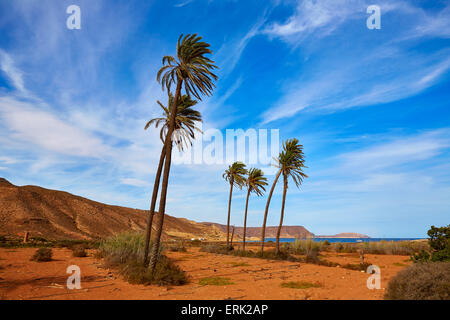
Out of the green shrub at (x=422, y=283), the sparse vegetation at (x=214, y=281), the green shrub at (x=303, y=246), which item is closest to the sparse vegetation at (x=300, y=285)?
the sparse vegetation at (x=214, y=281)

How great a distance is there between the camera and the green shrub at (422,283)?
6.63 metres

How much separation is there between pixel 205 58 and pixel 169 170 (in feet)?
19.1

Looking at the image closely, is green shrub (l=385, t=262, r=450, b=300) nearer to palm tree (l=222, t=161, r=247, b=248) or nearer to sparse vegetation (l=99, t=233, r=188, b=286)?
sparse vegetation (l=99, t=233, r=188, b=286)

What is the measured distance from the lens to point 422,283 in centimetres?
701

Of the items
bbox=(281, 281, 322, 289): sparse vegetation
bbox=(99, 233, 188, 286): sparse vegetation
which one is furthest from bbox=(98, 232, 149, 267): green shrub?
bbox=(281, 281, 322, 289): sparse vegetation

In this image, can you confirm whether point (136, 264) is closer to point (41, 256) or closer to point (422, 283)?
point (41, 256)

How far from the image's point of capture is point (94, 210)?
7306 centimetres

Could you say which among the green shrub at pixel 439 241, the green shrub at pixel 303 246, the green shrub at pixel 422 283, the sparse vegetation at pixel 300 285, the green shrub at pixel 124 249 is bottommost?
the green shrub at pixel 303 246

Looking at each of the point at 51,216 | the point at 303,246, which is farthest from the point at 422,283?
the point at 51,216

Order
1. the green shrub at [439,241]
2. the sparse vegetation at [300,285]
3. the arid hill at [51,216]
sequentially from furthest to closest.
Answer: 1. the arid hill at [51,216]
2. the sparse vegetation at [300,285]
3. the green shrub at [439,241]

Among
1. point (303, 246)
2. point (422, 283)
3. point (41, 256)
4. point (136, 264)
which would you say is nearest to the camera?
point (422, 283)

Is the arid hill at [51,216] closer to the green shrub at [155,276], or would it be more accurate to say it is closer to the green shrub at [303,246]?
the green shrub at [303,246]

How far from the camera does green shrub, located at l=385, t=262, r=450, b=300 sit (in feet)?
21.8
